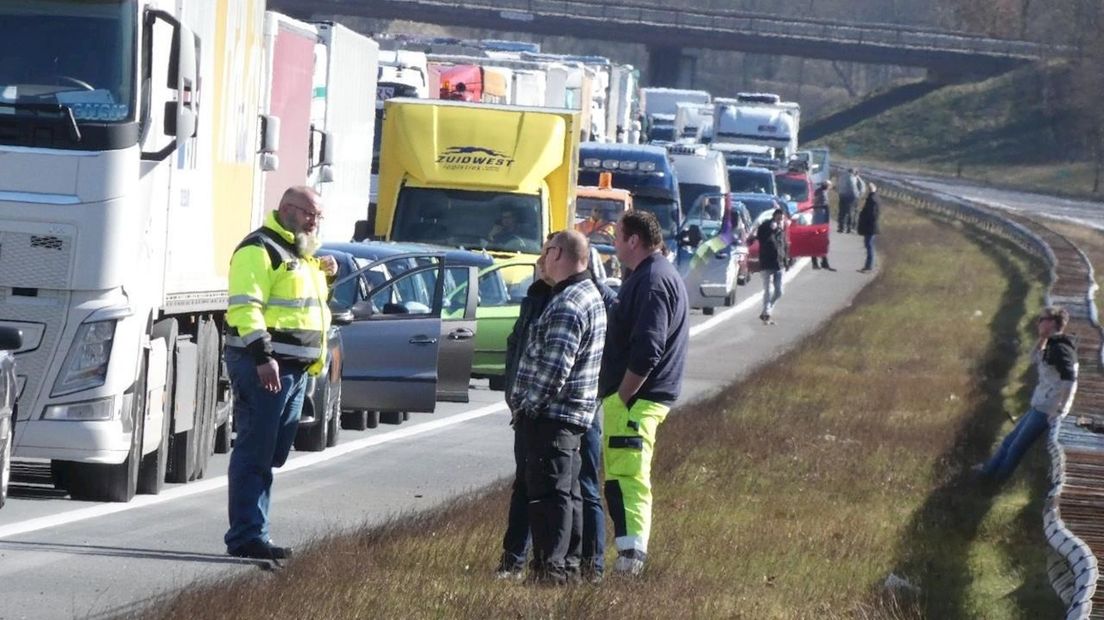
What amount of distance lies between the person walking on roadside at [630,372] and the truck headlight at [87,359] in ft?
9.43

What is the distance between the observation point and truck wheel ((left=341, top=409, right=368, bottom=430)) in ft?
57.9

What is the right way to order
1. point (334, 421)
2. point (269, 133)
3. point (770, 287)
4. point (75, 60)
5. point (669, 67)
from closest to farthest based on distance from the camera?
point (75, 60) → point (269, 133) → point (334, 421) → point (770, 287) → point (669, 67)

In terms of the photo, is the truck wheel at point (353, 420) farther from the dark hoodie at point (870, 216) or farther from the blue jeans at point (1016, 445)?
the dark hoodie at point (870, 216)

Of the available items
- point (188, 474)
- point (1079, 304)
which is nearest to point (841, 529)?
point (188, 474)

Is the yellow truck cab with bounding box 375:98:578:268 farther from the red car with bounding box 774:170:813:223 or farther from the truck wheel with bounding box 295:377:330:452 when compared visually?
the red car with bounding box 774:170:813:223

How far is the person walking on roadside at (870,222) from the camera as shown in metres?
43.9

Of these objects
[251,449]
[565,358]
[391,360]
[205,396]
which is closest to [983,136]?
[391,360]

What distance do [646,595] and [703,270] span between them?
930 inches

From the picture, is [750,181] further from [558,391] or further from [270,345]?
[558,391]

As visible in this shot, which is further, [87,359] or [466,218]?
[466,218]

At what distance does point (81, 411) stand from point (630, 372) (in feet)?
10.7

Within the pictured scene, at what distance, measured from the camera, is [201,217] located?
13.6 m

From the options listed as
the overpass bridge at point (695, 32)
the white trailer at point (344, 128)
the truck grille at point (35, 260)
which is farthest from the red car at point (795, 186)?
the overpass bridge at point (695, 32)

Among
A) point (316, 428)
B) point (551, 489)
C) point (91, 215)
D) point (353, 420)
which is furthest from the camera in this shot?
point (353, 420)
